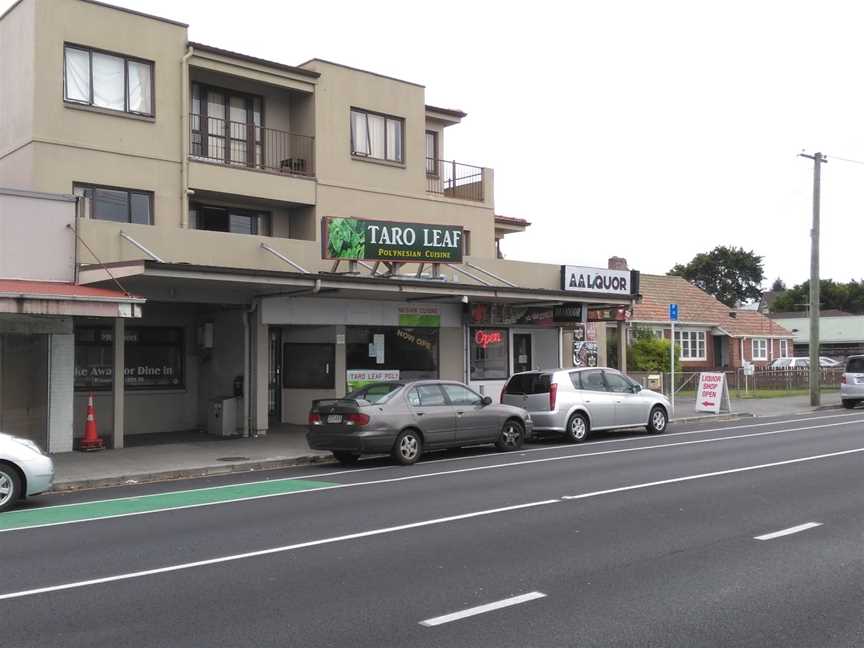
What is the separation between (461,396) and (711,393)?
12197mm

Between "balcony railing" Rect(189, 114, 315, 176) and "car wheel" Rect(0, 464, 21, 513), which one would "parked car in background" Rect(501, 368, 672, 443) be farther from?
"car wheel" Rect(0, 464, 21, 513)

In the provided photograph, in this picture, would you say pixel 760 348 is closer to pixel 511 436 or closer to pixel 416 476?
pixel 511 436

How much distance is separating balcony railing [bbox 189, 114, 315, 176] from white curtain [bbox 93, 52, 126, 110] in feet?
7.05

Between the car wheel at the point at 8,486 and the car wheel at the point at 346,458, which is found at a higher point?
the car wheel at the point at 8,486

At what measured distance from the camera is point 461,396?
16578 millimetres

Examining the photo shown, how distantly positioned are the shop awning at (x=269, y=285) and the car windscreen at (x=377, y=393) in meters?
2.96

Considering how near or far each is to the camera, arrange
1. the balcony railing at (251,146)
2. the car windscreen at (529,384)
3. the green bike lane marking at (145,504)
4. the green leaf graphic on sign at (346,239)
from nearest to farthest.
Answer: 1. the green bike lane marking at (145,504)
2. the green leaf graphic on sign at (346,239)
3. the car windscreen at (529,384)
4. the balcony railing at (251,146)

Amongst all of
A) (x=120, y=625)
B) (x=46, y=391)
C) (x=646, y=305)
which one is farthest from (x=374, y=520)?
(x=646, y=305)

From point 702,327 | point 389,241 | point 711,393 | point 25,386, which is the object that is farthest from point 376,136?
point 702,327

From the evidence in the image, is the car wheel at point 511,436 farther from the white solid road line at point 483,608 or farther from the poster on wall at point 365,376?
the white solid road line at point 483,608

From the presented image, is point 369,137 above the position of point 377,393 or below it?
above

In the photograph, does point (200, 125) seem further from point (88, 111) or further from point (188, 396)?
point (188, 396)

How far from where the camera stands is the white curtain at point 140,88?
2020 cm

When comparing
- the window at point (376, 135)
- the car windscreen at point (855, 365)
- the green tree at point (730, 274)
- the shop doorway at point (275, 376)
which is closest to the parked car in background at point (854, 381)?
the car windscreen at point (855, 365)
